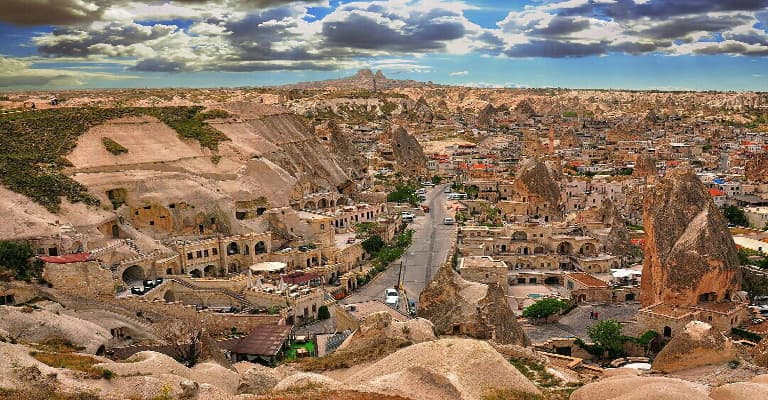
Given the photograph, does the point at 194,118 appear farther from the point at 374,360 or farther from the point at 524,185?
the point at 374,360

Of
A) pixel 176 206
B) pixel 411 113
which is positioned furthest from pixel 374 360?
pixel 411 113

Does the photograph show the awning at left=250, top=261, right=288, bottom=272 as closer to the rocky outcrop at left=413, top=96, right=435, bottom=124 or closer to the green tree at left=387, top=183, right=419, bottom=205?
the green tree at left=387, top=183, right=419, bottom=205

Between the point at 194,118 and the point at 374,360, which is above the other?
the point at 194,118

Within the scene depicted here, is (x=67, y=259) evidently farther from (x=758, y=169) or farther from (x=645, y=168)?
(x=758, y=169)

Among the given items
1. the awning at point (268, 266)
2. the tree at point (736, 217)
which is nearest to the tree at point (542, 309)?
the awning at point (268, 266)

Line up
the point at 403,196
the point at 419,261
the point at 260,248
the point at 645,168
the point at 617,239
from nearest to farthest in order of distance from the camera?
the point at 260,248
the point at 419,261
the point at 617,239
the point at 403,196
the point at 645,168

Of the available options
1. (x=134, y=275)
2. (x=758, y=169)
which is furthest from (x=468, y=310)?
(x=758, y=169)
